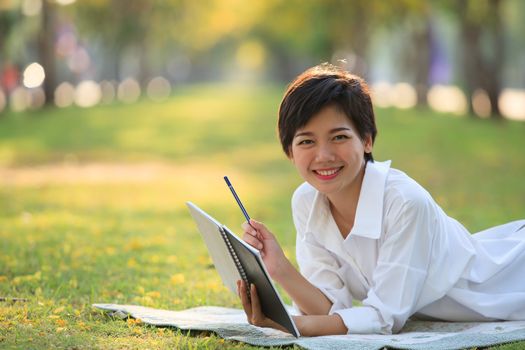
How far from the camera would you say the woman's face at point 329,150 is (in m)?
3.86

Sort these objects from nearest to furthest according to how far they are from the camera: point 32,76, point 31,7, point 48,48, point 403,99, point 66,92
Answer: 1. point 31,7
2. point 48,48
3. point 32,76
4. point 403,99
5. point 66,92

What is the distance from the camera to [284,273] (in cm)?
393

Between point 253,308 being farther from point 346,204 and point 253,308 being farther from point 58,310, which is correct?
point 58,310

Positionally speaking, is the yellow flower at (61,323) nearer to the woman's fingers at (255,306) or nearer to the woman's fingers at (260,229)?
the woman's fingers at (255,306)

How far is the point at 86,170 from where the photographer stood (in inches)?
581

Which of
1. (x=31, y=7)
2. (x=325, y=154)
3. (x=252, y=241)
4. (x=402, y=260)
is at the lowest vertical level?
(x=402, y=260)

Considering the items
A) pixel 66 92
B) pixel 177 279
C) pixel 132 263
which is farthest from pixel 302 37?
pixel 177 279

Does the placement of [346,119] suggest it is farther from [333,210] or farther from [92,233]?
[92,233]

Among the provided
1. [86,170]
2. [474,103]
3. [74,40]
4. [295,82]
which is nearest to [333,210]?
[295,82]

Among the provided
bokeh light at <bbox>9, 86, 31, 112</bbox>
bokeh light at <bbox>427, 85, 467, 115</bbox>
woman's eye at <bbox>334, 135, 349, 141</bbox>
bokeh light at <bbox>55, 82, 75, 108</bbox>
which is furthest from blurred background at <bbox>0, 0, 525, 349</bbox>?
bokeh light at <bbox>427, 85, 467, 115</bbox>

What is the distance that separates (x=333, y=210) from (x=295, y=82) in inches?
26.8

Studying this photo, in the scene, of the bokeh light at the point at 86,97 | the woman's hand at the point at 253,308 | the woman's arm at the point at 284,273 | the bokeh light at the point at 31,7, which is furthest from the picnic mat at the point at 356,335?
the bokeh light at the point at 86,97

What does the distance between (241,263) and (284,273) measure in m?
0.21

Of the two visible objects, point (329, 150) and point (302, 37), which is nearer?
point (329, 150)
